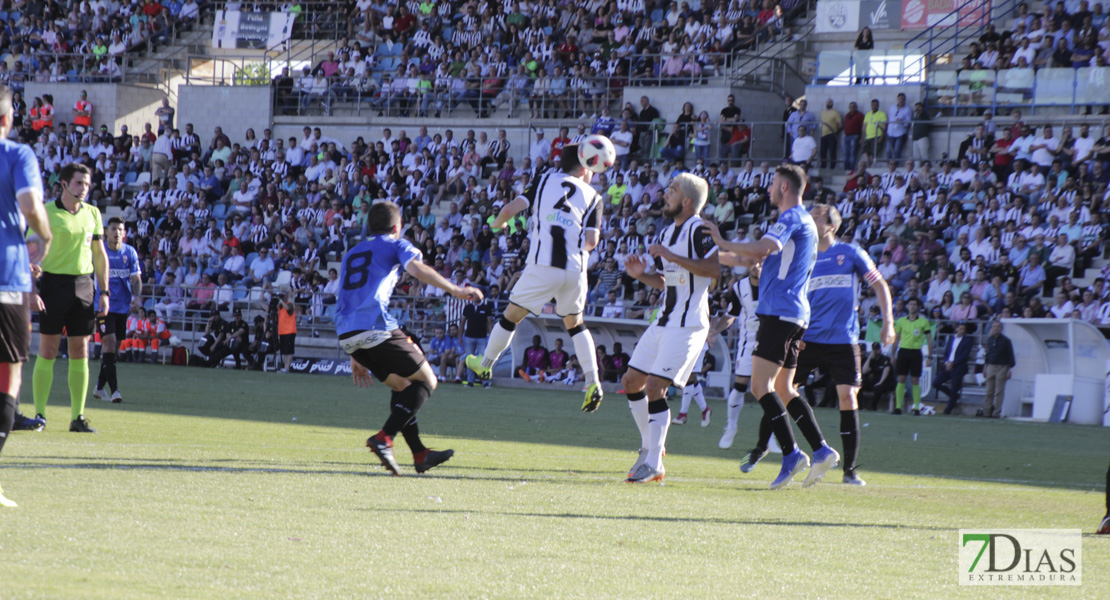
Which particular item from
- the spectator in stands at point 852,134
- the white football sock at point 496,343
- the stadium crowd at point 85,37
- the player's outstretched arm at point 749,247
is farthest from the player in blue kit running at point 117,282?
the stadium crowd at point 85,37

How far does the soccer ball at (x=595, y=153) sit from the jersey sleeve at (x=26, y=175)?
4.48 meters

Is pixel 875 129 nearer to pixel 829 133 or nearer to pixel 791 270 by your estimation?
pixel 829 133

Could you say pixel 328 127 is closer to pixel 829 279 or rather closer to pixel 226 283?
pixel 226 283

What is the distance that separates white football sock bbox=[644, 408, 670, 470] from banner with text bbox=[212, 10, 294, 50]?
30.6 meters

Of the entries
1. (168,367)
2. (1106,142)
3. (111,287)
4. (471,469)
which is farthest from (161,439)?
(1106,142)

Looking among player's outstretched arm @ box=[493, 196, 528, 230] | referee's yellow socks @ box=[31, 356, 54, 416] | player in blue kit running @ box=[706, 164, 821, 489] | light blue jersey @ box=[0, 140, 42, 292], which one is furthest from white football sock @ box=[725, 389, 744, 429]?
light blue jersey @ box=[0, 140, 42, 292]

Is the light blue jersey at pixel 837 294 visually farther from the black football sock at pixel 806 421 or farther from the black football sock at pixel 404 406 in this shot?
the black football sock at pixel 404 406

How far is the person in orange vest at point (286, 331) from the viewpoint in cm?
2528

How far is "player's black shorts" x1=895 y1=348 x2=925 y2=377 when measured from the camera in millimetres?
19938

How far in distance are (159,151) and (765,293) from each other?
95.4 feet

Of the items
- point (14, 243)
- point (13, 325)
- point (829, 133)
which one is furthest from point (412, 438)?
point (829, 133)

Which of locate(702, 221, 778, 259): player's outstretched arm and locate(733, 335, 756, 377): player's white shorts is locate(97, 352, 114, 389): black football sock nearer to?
locate(733, 335, 756, 377): player's white shorts

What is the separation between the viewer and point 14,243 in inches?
240

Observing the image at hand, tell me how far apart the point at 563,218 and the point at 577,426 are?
526cm
